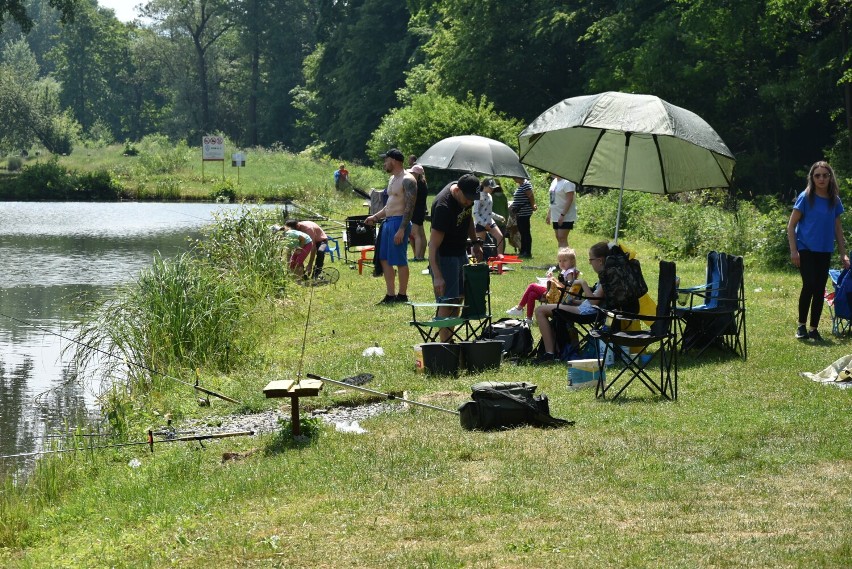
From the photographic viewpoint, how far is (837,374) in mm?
9039

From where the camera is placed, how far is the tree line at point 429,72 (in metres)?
33.7

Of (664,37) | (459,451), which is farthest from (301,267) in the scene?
(664,37)

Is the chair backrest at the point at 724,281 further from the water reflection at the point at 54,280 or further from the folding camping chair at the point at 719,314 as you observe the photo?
the water reflection at the point at 54,280

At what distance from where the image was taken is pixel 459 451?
24.0 ft

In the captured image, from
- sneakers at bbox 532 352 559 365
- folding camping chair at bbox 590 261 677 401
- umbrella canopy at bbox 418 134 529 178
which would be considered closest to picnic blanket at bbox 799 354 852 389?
folding camping chair at bbox 590 261 677 401

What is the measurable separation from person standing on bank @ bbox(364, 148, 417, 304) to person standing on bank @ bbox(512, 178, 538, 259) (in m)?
4.85

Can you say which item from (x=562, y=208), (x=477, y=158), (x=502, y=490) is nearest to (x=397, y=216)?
(x=562, y=208)

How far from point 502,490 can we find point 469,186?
4621 millimetres

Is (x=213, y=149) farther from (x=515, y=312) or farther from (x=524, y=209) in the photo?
(x=515, y=312)

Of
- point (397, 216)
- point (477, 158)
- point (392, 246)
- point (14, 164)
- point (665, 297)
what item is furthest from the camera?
point (14, 164)

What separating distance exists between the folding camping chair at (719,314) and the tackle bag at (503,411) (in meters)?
2.51

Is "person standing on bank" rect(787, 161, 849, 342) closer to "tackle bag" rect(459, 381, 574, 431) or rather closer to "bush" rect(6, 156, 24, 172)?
"tackle bag" rect(459, 381, 574, 431)

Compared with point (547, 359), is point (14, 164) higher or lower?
higher

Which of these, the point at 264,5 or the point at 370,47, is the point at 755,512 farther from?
the point at 264,5
